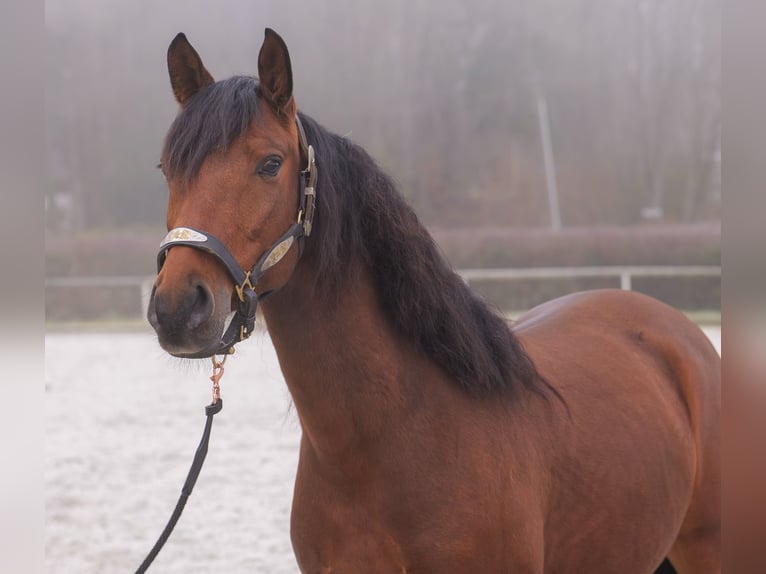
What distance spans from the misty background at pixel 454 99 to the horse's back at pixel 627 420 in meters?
19.9

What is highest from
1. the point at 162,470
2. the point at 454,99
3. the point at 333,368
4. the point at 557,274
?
the point at 454,99

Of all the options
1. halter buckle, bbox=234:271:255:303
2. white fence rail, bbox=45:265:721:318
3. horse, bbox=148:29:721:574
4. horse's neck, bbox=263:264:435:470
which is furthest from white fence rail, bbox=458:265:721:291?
halter buckle, bbox=234:271:255:303

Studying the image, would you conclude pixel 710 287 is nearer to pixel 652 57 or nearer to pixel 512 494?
pixel 652 57

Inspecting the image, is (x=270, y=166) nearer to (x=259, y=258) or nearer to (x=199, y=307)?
(x=259, y=258)

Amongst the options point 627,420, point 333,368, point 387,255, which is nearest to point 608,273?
point 627,420

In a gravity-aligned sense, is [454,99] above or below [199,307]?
above

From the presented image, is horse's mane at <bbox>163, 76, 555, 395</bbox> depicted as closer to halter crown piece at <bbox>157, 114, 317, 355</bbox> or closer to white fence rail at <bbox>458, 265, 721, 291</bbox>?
halter crown piece at <bbox>157, 114, 317, 355</bbox>

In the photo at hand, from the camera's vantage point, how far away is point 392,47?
79.7ft

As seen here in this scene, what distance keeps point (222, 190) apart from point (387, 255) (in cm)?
48

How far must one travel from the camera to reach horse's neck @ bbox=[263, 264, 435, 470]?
6.44 feet

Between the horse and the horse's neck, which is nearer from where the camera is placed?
the horse

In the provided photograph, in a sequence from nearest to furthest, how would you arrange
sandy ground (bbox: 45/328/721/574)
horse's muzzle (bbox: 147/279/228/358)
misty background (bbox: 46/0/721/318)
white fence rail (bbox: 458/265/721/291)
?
horse's muzzle (bbox: 147/279/228/358)
sandy ground (bbox: 45/328/721/574)
white fence rail (bbox: 458/265/721/291)
misty background (bbox: 46/0/721/318)

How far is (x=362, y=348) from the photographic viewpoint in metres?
2.00

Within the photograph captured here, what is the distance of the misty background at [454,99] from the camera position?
23406 mm
